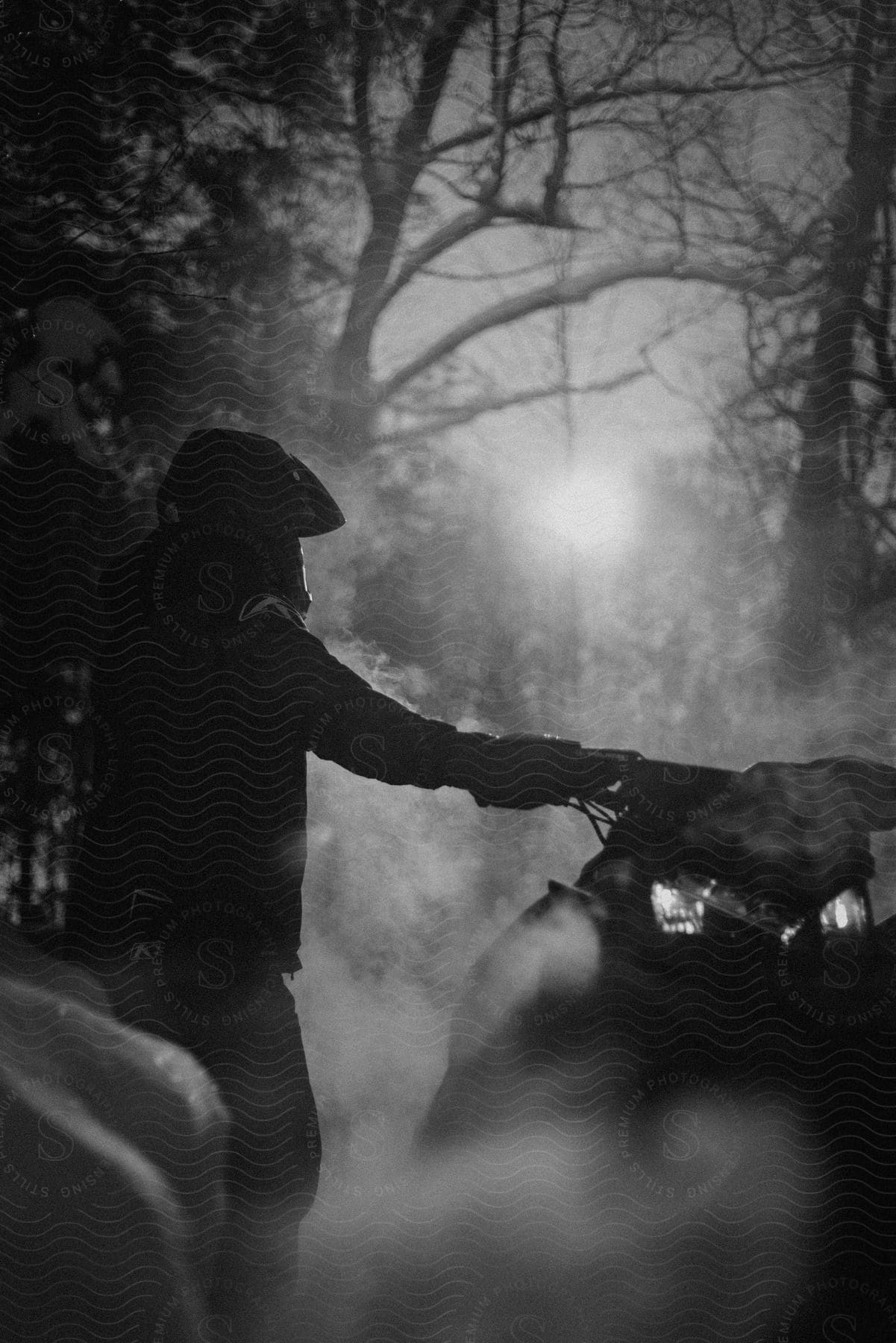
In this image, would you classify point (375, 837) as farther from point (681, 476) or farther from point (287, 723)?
point (681, 476)

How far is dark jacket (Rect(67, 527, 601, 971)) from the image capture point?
132 cm

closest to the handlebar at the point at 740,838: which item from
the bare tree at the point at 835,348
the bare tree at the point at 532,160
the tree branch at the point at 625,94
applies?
the bare tree at the point at 835,348

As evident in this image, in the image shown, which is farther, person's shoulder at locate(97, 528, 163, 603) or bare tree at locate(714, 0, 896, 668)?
bare tree at locate(714, 0, 896, 668)

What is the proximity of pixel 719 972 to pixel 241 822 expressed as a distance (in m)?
0.66

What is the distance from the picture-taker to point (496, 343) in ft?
4.89

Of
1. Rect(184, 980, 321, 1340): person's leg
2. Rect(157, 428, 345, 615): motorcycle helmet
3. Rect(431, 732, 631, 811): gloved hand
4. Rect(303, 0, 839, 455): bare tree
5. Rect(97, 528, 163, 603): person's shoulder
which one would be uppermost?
Rect(303, 0, 839, 455): bare tree

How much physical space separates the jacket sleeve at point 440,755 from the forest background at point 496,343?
3 cm

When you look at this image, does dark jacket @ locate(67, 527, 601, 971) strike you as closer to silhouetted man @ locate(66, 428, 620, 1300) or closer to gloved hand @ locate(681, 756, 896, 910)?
silhouetted man @ locate(66, 428, 620, 1300)

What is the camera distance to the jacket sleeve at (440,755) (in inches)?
53.3

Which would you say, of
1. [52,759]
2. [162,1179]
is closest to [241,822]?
[52,759]

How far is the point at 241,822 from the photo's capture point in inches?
52.9

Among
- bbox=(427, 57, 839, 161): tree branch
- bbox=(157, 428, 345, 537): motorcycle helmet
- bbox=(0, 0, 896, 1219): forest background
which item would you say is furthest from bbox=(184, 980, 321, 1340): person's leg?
bbox=(427, 57, 839, 161): tree branch

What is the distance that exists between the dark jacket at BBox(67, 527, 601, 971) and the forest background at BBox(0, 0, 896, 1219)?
4cm

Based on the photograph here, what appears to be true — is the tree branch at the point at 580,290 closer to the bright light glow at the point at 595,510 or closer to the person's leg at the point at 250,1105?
the bright light glow at the point at 595,510
